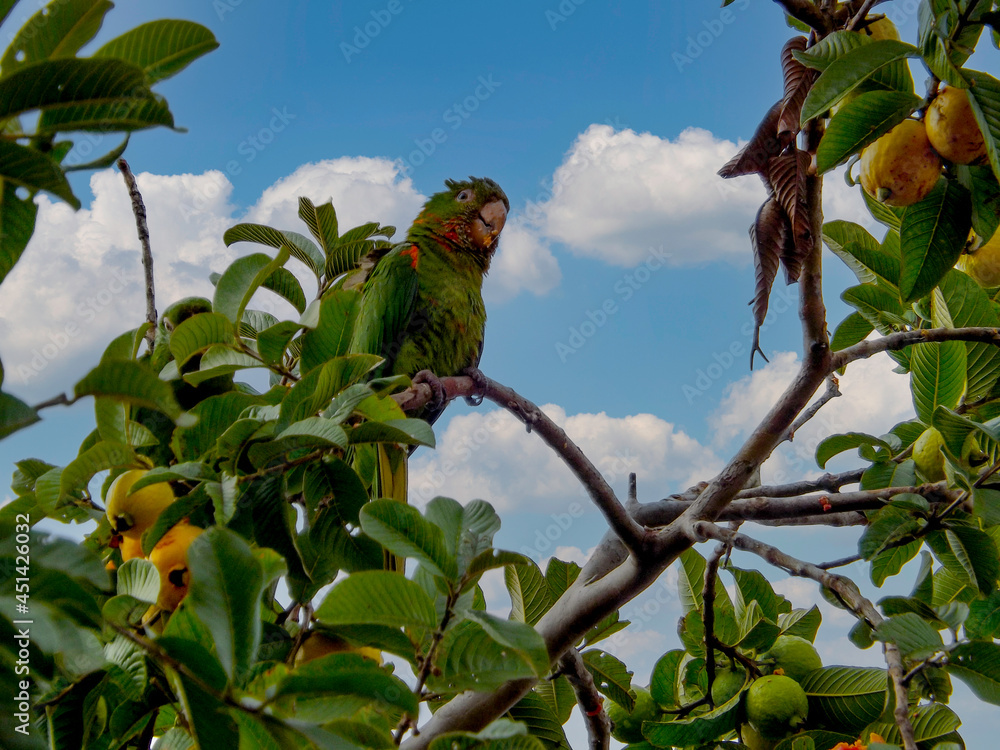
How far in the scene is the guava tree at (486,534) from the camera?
535 mm

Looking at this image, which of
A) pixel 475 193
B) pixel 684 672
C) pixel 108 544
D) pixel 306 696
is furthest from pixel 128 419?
pixel 475 193

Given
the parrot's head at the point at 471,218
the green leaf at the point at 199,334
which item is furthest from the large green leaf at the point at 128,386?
the parrot's head at the point at 471,218

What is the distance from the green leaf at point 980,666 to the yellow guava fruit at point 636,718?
575mm

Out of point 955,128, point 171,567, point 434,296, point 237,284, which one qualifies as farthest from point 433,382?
point 955,128

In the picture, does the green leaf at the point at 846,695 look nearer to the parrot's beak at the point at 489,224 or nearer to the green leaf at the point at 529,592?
the green leaf at the point at 529,592

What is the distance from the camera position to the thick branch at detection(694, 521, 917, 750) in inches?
28.0

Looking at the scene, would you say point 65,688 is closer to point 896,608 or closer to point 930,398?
point 896,608

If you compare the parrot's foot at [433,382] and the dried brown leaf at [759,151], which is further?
the parrot's foot at [433,382]

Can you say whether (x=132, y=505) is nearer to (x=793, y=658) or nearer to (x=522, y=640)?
(x=522, y=640)

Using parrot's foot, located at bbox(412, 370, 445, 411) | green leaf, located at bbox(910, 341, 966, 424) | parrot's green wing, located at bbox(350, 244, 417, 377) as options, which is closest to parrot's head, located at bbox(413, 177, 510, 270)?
parrot's green wing, located at bbox(350, 244, 417, 377)

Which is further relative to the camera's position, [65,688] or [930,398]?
[930,398]

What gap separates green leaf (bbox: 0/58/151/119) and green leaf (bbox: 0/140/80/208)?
56 mm

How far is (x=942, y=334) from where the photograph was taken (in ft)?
3.95

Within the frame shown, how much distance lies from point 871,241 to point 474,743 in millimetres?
1349
